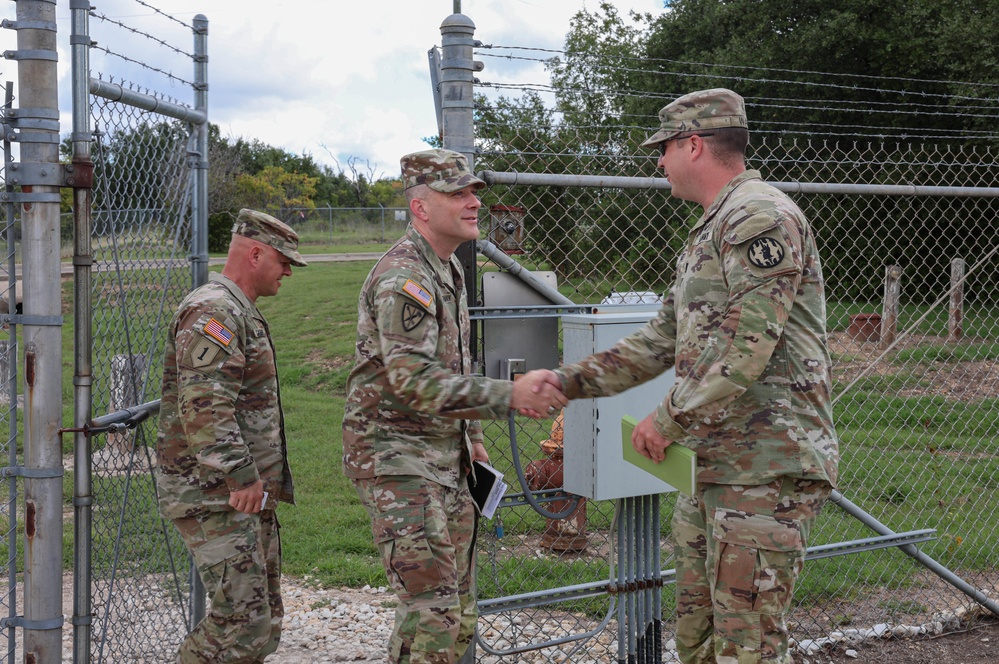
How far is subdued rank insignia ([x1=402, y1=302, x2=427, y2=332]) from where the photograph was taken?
10.5 ft

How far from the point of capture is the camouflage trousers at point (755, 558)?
9.91 ft

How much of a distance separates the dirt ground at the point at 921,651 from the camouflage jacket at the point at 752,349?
6.52 feet

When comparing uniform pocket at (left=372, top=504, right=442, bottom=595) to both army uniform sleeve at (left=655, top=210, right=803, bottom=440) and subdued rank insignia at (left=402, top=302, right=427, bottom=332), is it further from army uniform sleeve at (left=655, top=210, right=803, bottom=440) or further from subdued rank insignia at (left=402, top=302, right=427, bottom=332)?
army uniform sleeve at (left=655, top=210, right=803, bottom=440)

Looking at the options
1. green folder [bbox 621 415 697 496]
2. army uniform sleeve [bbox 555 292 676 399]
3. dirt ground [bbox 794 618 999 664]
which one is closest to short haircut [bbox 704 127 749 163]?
army uniform sleeve [bbox 555 292 676 399]

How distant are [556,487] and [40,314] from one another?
266cm

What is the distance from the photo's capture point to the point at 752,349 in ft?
9.46

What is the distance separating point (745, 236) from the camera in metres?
2.97

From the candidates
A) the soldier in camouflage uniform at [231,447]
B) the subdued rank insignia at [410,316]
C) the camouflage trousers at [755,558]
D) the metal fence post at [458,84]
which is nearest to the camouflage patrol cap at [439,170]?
the metal fence post at [458,84]

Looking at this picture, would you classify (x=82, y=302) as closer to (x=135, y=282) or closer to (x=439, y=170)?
(x=135, y=282)

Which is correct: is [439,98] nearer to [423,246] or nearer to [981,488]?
[423,246]

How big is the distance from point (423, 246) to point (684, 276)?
0.95 metres

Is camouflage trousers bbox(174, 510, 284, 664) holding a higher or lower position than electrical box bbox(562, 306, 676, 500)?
lower

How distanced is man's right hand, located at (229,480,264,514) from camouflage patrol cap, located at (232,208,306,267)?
0.91m

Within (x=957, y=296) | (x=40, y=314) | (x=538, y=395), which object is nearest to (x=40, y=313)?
(x=40, y=314)
